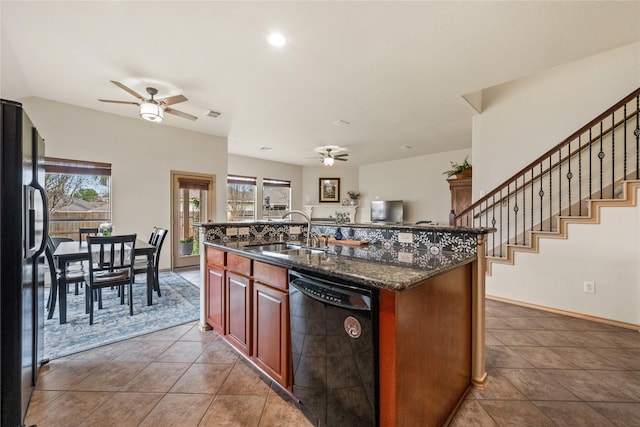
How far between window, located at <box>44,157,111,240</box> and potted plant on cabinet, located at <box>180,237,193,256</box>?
133 centimetres

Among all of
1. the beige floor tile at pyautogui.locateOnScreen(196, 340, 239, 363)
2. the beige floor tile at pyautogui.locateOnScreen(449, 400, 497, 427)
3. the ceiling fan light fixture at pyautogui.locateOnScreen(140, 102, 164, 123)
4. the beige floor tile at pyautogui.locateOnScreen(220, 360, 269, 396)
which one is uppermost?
the ceiling fan light fixture at pyautogui.locateOnScreen(140, 102, 164, 123)

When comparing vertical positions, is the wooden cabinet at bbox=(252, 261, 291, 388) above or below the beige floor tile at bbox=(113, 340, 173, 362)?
above

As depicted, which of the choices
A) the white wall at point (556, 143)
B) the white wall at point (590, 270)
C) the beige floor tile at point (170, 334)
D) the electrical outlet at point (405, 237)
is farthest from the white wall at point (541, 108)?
the beige floor tile at point (170, 334)

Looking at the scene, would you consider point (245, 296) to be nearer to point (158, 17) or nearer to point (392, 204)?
point (158, 17)

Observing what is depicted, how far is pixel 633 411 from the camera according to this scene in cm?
155

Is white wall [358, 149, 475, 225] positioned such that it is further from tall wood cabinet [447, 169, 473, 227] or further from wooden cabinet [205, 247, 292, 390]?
wooden cabinet [205, 247, 292, 390]

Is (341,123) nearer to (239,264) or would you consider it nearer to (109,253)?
(239,264)

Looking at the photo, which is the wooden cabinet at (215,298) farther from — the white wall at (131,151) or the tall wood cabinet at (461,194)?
the tall wood cabinet at (461,194)

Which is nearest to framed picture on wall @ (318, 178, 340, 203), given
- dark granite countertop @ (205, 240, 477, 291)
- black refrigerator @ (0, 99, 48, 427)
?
dark granite countertop @ (205, 240, 477, 291)

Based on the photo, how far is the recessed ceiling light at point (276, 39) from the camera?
95.0 inches

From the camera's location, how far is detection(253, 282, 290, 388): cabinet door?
159cm

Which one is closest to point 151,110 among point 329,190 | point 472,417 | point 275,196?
point 472,417

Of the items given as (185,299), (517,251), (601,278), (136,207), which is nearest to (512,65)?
(517,251)

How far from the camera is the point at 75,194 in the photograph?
4.31m
